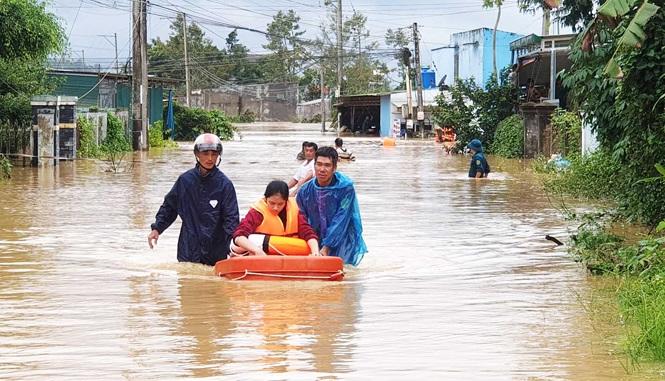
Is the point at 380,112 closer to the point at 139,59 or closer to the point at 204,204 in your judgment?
the point at 139,59

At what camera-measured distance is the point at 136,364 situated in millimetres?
7531

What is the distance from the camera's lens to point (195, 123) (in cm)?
6366

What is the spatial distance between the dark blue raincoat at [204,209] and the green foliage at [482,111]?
110ft

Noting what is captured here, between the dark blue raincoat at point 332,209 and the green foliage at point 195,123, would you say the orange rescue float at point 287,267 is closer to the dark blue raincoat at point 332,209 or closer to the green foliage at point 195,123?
the dark blue raincoat at point 332,209

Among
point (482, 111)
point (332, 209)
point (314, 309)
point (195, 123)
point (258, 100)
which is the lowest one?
point (314, 309)

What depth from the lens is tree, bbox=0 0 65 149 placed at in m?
26.8

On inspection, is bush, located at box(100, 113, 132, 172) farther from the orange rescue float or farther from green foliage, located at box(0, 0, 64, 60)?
the orange rescue float

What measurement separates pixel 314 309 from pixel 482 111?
36121 mm

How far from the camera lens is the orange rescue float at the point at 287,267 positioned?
11.1m

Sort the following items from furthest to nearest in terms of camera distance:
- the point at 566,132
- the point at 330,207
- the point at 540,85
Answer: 1. the point at 540,85
2. the point at 566,132
3. the point at 330,207

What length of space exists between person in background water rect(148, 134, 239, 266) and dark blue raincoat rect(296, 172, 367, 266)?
29.1 inches

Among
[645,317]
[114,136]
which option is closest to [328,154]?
[645,317]

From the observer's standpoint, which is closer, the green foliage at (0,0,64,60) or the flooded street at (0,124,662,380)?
the flooded street at (0,124,662,380)

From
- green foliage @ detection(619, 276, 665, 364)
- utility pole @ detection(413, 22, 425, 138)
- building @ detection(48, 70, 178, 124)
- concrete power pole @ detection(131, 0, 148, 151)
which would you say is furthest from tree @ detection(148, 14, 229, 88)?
green foliage @ detection(619, 276, 665, 364)
